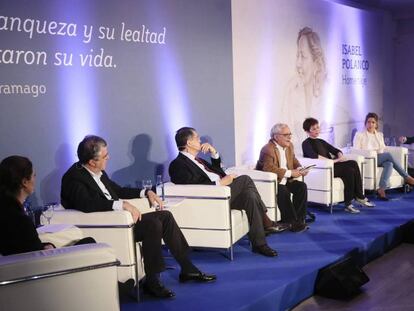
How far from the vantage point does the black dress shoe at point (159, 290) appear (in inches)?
138

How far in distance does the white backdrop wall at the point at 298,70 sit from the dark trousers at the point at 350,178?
961mm

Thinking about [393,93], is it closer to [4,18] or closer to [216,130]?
[216,130]

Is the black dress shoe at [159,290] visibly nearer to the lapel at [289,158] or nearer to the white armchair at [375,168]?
the lapel at [289,158]

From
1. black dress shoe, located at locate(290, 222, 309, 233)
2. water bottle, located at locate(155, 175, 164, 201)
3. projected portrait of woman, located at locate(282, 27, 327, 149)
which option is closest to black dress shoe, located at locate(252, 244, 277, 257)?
black dress shoe, located at locate(290, 222, 309, 233)

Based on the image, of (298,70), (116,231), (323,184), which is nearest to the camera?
(116,231)

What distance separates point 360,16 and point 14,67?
6162 millimetres

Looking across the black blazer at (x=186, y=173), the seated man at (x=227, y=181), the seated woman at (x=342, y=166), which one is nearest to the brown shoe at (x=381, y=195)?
the seated woman at (x=342, y=166)

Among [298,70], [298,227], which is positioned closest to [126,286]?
[298,227]

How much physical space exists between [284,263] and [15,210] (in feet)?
7.42

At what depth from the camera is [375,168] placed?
6.71 m

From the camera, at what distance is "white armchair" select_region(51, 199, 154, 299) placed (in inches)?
136

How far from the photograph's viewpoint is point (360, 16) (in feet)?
27.6

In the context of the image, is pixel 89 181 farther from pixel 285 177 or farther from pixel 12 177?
pixel 285 177

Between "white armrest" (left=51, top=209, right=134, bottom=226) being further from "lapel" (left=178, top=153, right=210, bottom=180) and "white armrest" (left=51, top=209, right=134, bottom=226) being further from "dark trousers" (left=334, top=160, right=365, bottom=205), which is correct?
"dark trousers" (left=334, top=160, right=365, bottom=205)
